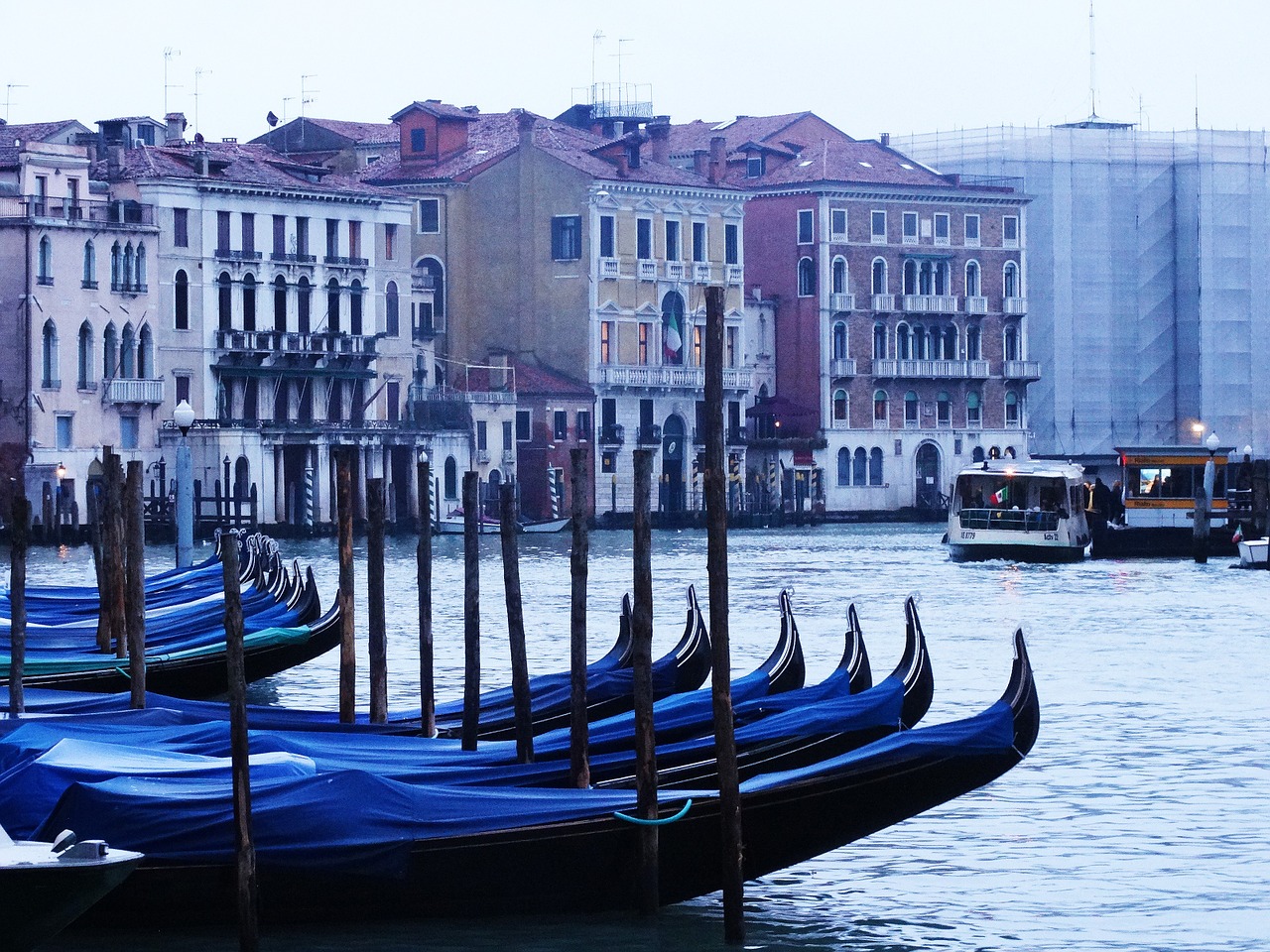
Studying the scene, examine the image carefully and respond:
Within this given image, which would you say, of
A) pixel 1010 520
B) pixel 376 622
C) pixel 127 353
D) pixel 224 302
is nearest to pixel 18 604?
pixel 376 622

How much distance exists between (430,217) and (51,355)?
9.53 m

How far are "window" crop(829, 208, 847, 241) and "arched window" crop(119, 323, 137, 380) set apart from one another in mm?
15643

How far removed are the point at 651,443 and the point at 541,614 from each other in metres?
24.8

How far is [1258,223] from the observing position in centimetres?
5212

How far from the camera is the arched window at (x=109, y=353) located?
40500mm

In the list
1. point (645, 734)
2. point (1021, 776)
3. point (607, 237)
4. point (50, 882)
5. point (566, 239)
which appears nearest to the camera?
point (50, 882)

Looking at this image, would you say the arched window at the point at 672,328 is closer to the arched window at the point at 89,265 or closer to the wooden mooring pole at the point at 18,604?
the arched window at the point at 89,265

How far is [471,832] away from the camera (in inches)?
307

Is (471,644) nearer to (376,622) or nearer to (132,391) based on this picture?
(376,622)

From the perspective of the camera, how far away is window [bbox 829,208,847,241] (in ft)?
167

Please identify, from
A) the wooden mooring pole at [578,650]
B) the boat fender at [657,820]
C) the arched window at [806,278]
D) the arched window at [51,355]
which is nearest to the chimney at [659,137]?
the arched window at [806,278]

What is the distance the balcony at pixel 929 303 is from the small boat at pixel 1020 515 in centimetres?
2108

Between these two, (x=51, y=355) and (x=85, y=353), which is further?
(x=85, y=353)

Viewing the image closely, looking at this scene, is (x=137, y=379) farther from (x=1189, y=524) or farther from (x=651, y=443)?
(x=1189, y=524)
